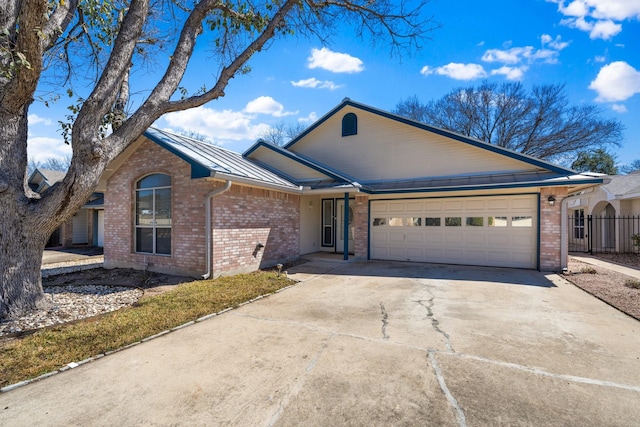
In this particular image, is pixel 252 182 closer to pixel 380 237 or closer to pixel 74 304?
pixel 74 304

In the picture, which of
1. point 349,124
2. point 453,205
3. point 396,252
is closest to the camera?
point 453,205

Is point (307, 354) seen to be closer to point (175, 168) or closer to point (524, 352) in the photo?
point (524, 352)

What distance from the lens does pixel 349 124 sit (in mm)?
13203

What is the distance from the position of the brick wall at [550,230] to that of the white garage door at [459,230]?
0.23 meters

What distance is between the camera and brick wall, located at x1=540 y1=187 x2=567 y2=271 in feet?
30.7

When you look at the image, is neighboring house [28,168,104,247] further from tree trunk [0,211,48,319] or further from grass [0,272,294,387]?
grass [0,272,294,387]

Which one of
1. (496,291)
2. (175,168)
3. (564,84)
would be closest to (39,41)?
(175,168)

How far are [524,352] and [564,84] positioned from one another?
2356 centimetres

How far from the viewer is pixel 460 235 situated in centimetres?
1066

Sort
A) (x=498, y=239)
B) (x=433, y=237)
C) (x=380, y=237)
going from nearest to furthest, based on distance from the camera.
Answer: (x=498, y=239) → (x=433, y=237) → (x=380, y=237)

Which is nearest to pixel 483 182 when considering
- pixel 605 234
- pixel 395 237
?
pixel 395 237

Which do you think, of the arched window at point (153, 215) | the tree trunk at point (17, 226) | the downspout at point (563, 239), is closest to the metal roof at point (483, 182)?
the downspout at point (563, 239)

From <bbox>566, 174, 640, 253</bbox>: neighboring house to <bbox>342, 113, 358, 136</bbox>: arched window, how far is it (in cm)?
967

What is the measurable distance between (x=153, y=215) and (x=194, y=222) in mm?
1849
